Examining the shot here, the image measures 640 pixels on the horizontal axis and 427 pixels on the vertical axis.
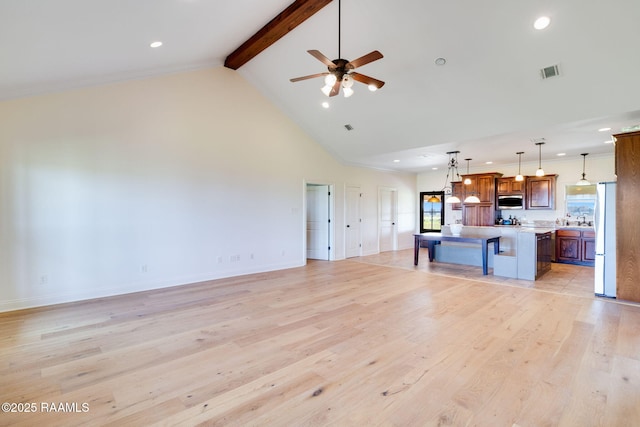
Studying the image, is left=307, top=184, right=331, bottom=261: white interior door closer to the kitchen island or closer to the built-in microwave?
the kitchen island

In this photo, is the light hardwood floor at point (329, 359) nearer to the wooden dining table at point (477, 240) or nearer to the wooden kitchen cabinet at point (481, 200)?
the wooden dining table at point (477, 240)

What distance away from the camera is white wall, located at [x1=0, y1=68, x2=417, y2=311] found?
4164 mm

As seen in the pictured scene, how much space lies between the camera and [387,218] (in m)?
9.82

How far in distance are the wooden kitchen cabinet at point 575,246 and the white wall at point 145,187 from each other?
21.4 ft

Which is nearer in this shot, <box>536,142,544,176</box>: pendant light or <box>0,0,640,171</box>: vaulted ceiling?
<box>0,0,640,171</box>: vaulted ceiling

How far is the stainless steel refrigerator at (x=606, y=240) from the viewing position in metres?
4.50

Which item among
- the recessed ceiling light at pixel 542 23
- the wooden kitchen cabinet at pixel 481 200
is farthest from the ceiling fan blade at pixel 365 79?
the wooden kitchen cabinet at pixel 481 200

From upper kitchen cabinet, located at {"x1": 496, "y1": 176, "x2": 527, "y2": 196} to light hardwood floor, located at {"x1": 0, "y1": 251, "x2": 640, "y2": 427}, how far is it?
179 inches

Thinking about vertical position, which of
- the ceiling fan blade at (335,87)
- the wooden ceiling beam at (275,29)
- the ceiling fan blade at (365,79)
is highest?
the wooden ceiling beam at (275,29)

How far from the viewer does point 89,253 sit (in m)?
4.59

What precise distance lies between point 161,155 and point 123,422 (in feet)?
14.2

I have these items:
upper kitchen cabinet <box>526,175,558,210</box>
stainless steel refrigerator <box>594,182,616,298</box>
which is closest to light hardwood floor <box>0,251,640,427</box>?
stainless steel refrigerator <box>594,182,616,298</box>

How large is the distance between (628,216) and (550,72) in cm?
237

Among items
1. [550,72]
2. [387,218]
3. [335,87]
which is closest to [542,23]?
[550,72]
